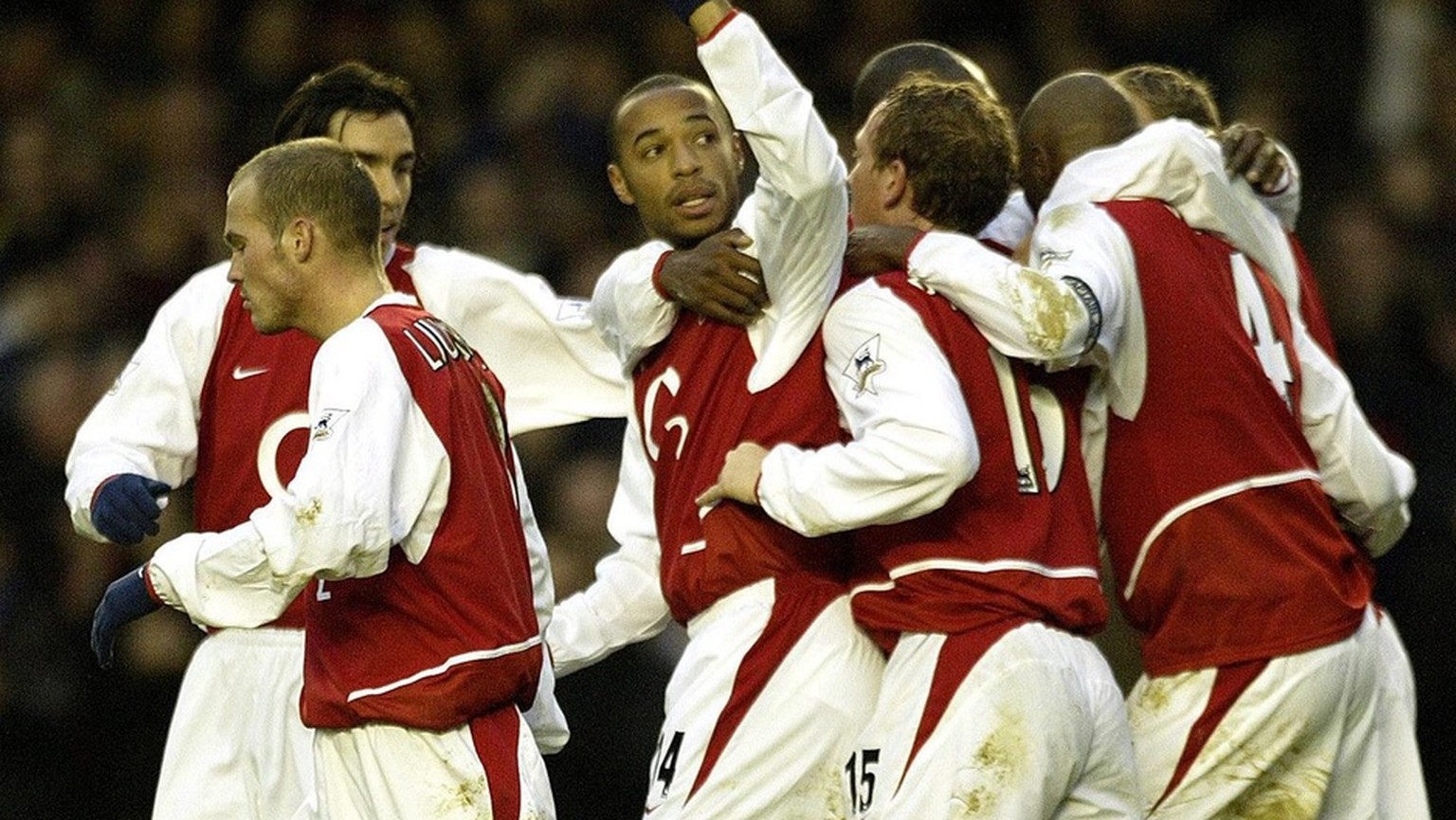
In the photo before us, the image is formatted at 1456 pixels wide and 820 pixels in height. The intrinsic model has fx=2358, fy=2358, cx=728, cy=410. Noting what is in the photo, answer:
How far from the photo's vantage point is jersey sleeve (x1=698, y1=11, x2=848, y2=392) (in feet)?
16.1

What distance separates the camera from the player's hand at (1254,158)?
5.71 metres

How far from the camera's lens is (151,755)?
8.45 meters

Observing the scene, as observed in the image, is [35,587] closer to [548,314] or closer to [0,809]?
[0,809]

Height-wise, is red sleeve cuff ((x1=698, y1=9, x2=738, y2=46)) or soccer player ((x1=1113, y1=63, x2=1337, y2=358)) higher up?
red sleeve cuff ((x1=698, y1=9, x2=738, y2=46))

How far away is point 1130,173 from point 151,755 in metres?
4.63

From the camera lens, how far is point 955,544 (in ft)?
16.1

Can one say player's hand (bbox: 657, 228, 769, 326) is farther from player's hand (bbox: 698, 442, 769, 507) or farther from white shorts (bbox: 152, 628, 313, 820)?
white shorts (bbox: 152, 628, 313, 820)

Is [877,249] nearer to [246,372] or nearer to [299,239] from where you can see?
[299,239]

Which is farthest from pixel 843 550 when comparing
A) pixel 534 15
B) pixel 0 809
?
pixel 534 15

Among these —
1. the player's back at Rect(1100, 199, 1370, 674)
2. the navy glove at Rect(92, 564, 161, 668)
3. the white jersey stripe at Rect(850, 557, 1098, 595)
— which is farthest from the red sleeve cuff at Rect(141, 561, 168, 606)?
the player's back at Rect(1100, 199, 1370, 674)

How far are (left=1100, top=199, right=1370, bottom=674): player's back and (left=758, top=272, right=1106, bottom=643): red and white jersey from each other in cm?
30

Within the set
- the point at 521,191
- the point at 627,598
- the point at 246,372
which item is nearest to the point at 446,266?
the point at 246,372

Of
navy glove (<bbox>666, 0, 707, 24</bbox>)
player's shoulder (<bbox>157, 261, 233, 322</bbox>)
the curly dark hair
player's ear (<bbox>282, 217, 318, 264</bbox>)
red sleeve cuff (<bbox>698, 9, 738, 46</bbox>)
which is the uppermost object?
navy glove (<bbox>666, 0, 707, 24</bbox>)

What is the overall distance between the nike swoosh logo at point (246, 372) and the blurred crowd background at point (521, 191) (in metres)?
2.57
